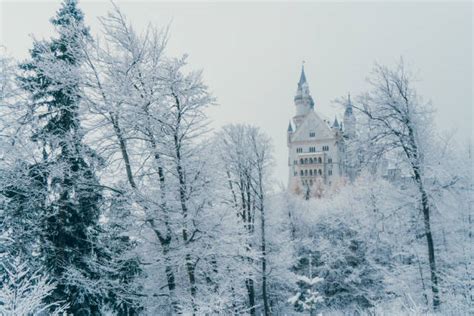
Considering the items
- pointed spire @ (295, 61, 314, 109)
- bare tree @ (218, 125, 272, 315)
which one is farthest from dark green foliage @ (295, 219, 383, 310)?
pointed spire @ (295, 61, 314, 109)

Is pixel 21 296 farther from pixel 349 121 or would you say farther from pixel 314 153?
pixel 314 153

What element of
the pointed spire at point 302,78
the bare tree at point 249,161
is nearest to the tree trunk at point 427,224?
the bare tree at point 249,161

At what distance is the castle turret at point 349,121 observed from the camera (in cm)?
Answer: 1070

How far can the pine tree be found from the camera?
27.2 feet

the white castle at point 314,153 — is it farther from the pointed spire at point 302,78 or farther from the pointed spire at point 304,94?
the pointed spire at point 302,78

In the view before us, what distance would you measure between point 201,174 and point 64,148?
173 inches

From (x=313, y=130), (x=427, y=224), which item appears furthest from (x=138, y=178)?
(x=313, y=130)

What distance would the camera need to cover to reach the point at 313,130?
67.6 metres

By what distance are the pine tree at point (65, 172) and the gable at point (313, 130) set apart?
6122 cm

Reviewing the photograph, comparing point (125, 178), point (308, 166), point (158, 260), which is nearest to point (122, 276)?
point (158, 260)

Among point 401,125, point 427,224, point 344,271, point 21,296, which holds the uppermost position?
point 401,125

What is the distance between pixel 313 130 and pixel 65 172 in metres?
62.9

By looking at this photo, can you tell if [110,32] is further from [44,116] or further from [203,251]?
[203,251]

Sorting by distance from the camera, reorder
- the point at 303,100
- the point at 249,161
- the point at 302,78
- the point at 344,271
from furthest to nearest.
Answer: the point at 302,78 → the point at 303,100 → the point at 344,271 → the point at 249,161
